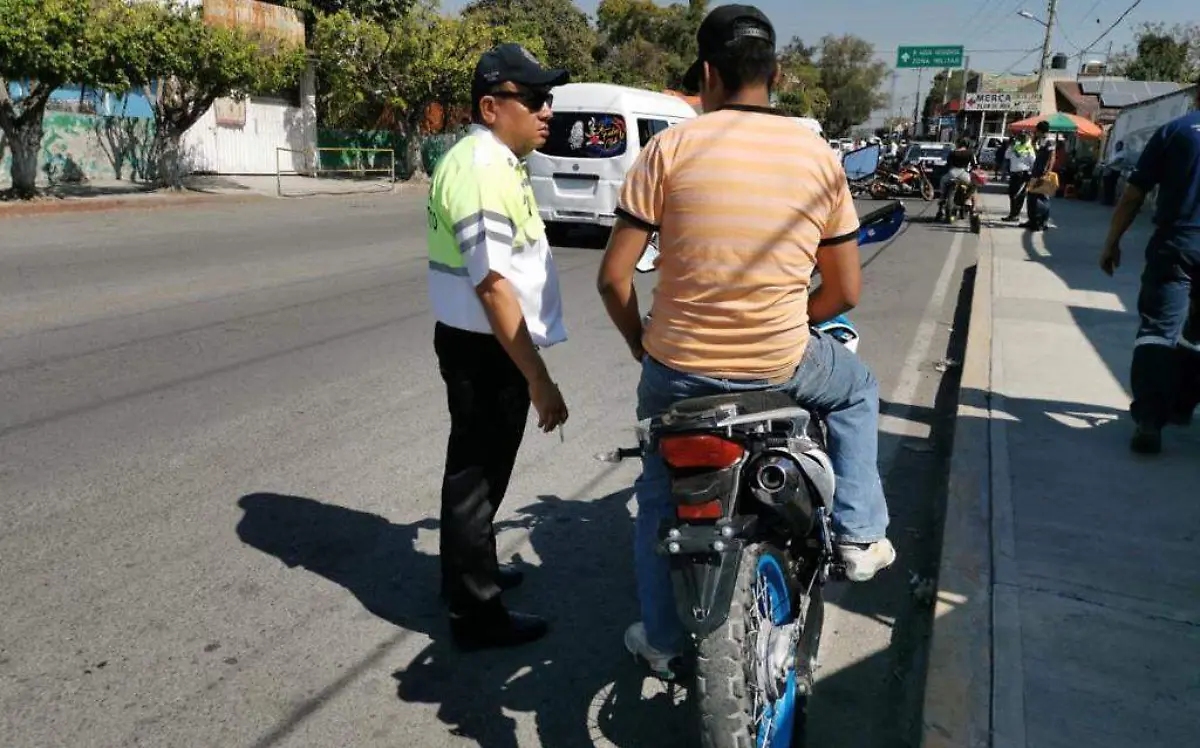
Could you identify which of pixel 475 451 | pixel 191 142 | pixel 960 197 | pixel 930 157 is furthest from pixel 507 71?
pixel 930 157

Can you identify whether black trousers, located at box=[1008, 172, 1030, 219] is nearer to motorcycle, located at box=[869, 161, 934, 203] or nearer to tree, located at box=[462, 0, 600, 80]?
motorcycle, located at box=[869, 161, 934, 203]

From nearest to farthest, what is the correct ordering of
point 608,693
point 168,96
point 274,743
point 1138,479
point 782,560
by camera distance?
point 782,560 < point 274,743 < point 608,693 < point 1138,479 < point 168,96

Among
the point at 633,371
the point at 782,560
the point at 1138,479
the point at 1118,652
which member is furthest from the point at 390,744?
the point at 633,371

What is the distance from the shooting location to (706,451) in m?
2.30

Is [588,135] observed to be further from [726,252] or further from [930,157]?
[930,157]

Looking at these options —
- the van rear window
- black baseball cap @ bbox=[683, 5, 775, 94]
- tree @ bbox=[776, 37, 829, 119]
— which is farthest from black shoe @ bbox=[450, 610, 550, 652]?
tree @ bbox=[776, 37, 829, 119]

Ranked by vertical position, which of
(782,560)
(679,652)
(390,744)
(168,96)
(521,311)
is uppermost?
(168,96)

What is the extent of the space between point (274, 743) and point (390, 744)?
0.32m

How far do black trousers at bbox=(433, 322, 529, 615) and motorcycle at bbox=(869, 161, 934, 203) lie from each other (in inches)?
955

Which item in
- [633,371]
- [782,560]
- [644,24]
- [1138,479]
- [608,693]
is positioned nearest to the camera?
[782,560]

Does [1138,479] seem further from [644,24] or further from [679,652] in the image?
[644,24]

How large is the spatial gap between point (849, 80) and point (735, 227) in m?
104

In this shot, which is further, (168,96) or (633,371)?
(168,96)

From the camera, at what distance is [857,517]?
2838mm
